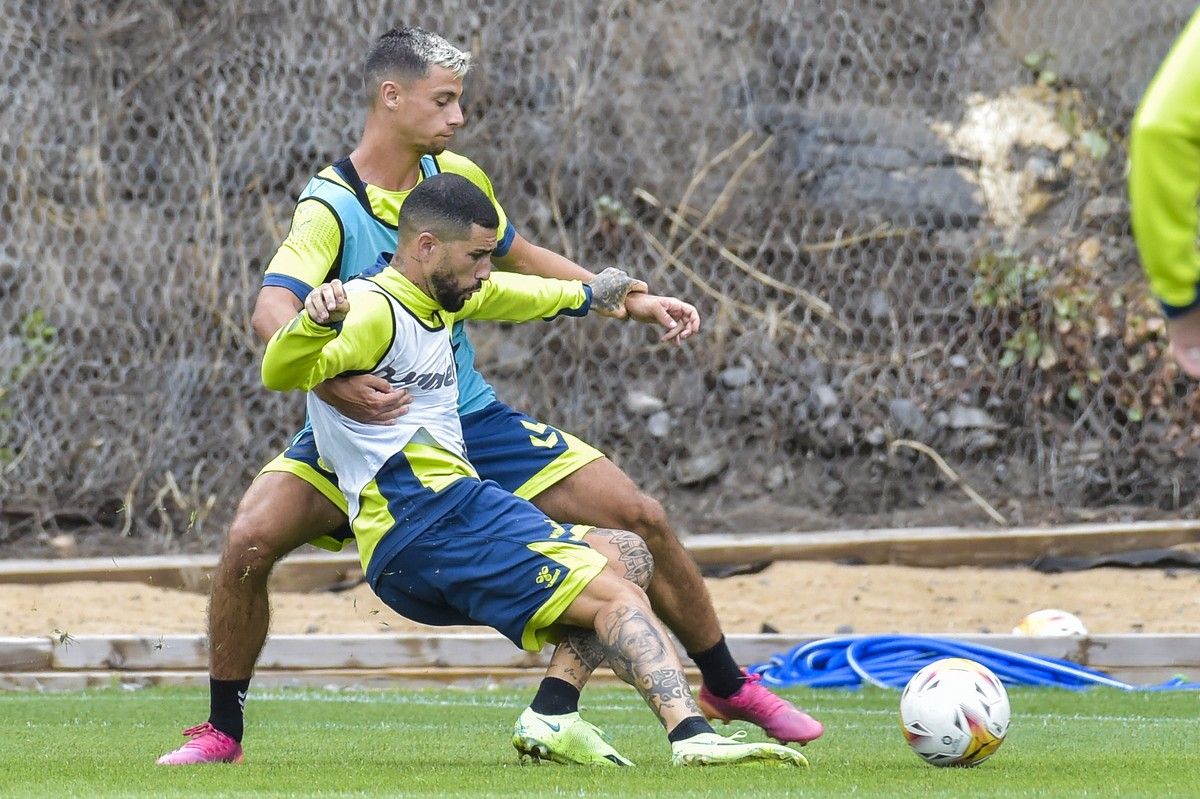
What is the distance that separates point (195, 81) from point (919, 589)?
→ 18.9 feet

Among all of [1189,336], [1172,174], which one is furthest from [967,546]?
[1172,174]

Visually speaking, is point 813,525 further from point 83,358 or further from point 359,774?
point 359,774

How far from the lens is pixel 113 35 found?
11.7 meters

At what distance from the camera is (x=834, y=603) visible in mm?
8953

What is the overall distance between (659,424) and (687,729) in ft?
22.3

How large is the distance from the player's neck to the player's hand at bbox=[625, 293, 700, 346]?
810 mm

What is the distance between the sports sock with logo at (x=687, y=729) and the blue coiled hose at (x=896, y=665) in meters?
2.82

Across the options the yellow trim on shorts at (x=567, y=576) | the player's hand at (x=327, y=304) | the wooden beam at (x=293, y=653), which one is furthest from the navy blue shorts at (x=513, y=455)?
the wooden beam at (x=293, y=653)

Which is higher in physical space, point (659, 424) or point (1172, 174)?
point (1172, 174)

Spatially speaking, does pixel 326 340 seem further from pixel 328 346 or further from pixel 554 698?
pixel 554 698

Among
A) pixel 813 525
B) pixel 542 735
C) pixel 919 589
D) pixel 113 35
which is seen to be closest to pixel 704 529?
pixel 813 525

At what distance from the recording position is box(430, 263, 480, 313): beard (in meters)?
4.86

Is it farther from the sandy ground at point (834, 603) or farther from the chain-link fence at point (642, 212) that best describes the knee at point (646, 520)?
the chain-link fence at point (642, 212)

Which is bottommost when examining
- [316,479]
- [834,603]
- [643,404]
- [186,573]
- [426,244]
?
[186,573]
